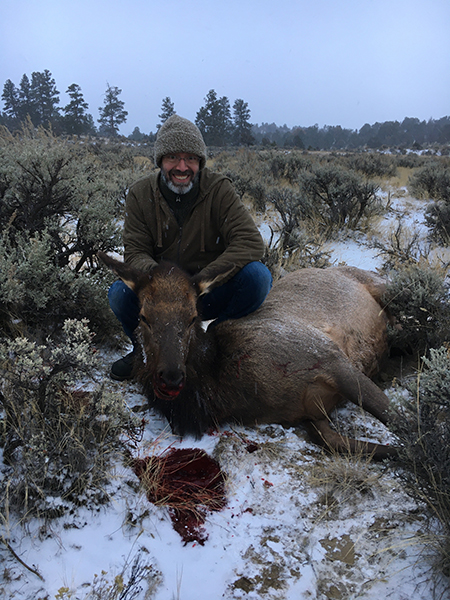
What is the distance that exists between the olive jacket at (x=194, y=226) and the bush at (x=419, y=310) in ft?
5.77

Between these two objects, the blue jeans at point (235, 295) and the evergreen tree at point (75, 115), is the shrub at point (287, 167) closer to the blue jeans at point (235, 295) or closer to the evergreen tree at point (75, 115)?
the blue jeans at point (235, 295)

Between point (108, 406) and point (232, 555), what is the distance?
1276 millimetres

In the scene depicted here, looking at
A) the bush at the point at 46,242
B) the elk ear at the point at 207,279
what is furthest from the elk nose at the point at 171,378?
the bush at the point at 46,242

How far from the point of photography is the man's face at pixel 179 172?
13.2 feet

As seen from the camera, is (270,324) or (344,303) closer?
(270,324)

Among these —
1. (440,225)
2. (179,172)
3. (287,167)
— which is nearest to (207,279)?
(179,172)

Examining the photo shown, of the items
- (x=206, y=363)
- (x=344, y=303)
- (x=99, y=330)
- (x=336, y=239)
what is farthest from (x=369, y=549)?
(x=336, y=239)

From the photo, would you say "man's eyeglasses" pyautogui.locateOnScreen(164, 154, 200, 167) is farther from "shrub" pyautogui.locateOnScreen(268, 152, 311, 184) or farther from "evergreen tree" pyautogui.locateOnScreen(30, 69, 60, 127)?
"evergreen tree" pyautogui.locateOnScreen(30, 69, 60, 127)

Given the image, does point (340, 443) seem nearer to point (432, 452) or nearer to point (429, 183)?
point (432, 452)

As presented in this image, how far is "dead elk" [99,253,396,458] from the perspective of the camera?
10.00ft

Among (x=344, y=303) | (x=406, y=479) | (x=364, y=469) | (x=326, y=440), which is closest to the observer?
(x=406, y=479)

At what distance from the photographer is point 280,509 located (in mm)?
2508

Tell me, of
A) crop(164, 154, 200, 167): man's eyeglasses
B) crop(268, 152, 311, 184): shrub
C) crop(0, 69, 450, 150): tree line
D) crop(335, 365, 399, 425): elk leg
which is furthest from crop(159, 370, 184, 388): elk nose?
crop(0, 69, 450, 150): tree line

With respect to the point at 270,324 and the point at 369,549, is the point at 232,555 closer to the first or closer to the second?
the point at 369,549
